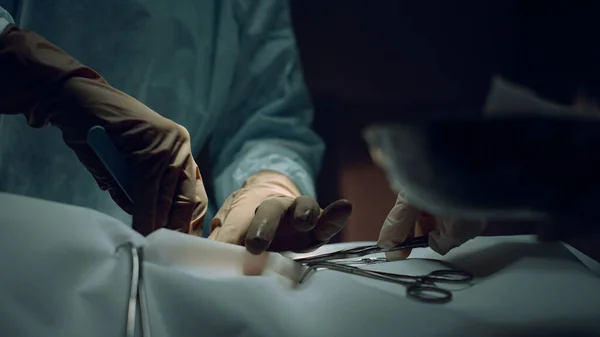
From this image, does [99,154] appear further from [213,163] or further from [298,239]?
[213,163]

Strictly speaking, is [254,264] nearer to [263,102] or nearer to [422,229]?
[422,229]

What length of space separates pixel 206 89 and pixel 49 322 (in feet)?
2.08

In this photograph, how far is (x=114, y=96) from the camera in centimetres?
48

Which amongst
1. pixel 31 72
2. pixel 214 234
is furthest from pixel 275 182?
pixel 31 72

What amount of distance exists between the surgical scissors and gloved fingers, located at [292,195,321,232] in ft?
0.14

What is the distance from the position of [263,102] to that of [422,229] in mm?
531

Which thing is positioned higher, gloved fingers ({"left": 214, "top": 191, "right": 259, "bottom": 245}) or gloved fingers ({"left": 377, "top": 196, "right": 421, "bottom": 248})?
gloved fingers ({"left": 377, "top": 196, "right": 421, "bottom": 248})

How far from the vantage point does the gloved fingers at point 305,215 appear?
0.52 m

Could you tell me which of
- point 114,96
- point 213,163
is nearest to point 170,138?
point 114,96

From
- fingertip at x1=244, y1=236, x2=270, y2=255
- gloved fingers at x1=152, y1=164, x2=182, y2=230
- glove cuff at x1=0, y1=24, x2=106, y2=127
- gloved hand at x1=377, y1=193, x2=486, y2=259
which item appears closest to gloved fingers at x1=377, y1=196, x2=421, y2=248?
gloved hand at x1=377, y1=193, x2=486, y2=259

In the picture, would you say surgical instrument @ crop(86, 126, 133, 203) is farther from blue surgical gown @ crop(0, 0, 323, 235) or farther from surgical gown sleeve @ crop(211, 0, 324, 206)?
surgical gown sleeve @ crop(211, 0, 324, 206)

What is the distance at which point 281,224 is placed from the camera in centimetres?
54

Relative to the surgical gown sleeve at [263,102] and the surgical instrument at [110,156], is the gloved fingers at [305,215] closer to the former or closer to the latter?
the surgical instrument at [110,156]

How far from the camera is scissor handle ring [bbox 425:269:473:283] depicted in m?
0.47
